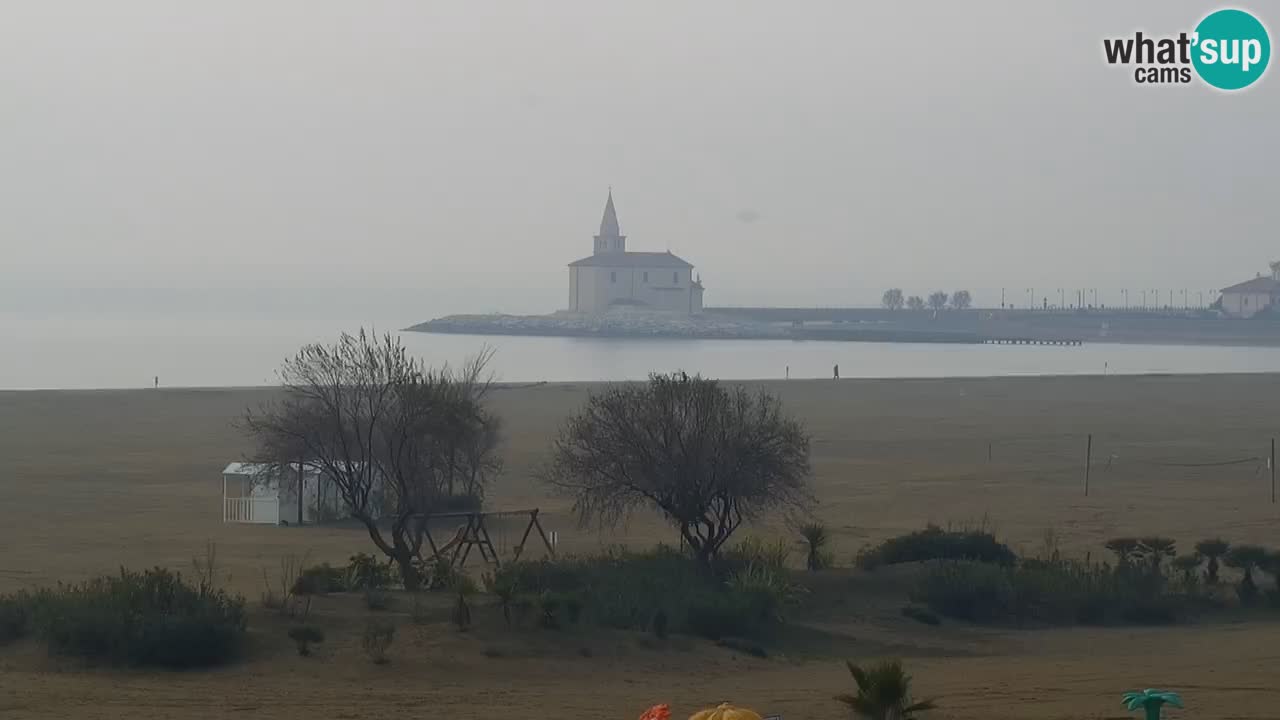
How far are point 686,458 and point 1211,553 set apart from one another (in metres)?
6.32

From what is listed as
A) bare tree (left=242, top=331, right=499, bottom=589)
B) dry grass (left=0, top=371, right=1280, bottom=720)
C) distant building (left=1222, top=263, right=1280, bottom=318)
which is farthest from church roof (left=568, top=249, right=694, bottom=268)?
bare tree (left=242, top=331, right=499, bottom=589)

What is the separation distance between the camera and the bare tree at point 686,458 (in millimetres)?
18672

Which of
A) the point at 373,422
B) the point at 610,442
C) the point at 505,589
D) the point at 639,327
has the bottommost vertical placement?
the point at 505,589

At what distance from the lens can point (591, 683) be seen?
487 inches

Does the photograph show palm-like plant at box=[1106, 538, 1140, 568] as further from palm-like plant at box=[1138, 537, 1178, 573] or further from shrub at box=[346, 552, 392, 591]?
shrub at box=[346, 552, 392, 591]

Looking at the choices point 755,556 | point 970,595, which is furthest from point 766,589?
point 755,556

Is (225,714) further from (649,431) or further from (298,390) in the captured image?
(298,390)

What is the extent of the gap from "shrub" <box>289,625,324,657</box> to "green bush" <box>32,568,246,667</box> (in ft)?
1.44

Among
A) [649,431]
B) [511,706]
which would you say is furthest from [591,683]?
[649,431]

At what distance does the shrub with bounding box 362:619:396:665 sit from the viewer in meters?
12.5

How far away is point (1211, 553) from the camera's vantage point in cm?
1853

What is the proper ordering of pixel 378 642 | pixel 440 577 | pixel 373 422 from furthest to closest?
1. pixel 373 422
2. pixel 440 577
3. pixel 378 642

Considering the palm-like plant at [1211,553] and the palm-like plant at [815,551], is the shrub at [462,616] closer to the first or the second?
the palm-like plant at [815,551]

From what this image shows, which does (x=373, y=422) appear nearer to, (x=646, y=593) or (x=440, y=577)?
(x=440, y=577)
